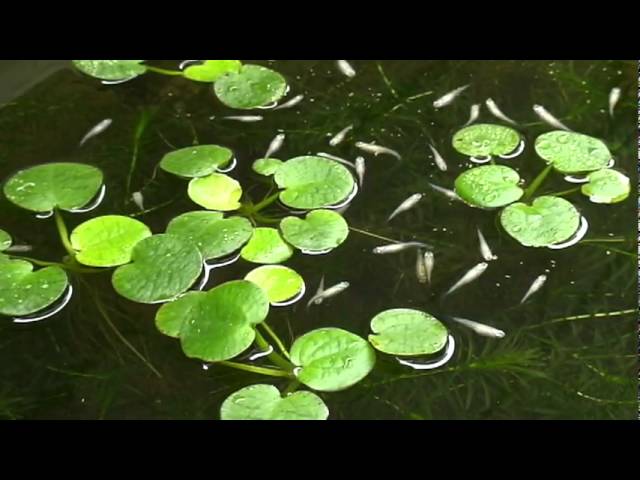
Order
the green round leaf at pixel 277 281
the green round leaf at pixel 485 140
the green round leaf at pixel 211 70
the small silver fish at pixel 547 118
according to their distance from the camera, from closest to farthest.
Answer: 1. the green round leaf at pixel 277 281
2. the green round leaf at pixel 485 140
3. the small silver fish at pixel 547 118
4. the green round leaf at pixel 211 70

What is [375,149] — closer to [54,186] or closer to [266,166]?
[266,166]

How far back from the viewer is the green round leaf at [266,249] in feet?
5.74

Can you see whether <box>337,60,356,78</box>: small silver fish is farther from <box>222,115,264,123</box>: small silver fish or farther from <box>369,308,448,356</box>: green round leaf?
<box>369,308,448,356</box>: green round leaf

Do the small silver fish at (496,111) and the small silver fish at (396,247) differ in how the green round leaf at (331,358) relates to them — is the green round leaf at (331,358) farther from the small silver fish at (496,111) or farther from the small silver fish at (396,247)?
the small silver fish at (496,111)

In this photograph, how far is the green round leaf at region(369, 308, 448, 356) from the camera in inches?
62.2

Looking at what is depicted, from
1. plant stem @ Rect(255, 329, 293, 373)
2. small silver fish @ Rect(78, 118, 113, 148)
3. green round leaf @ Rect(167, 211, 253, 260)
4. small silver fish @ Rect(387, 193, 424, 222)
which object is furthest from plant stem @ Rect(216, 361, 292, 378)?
small silver fish @ Rect(78, 118, 113, 148)

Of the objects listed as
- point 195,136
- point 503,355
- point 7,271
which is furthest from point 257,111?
point 503,355

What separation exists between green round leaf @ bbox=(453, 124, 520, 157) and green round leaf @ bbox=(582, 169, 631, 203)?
0.62 ft

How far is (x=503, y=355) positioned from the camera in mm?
1617

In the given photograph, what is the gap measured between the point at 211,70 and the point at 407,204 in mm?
674

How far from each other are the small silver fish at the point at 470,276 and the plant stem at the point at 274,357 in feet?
1.12

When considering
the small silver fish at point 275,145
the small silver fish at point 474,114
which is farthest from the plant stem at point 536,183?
the small silver fish at point 275,145

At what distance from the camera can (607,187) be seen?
1914 mm

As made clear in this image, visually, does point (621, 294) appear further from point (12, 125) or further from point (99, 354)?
point (12, 125)
